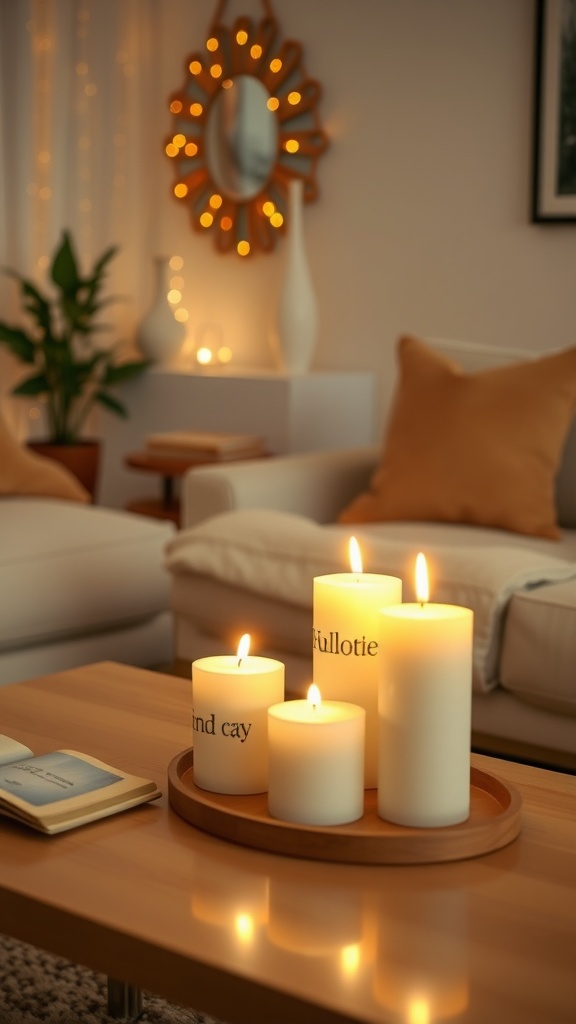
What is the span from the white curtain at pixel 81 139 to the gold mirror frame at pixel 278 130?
175 millimetres

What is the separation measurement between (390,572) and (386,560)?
0.04 meters

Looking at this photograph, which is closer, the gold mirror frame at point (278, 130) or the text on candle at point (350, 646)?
the text on candle at point (350, 646)

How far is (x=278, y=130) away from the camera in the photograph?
4191mm

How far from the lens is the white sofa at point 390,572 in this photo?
1949 millimetres

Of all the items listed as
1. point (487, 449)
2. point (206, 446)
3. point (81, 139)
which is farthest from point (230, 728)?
point (81, 139)

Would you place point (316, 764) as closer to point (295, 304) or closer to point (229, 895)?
point (229, 895)

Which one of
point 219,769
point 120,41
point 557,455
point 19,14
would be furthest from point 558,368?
point 19,14

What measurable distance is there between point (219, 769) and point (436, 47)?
316 centimetres

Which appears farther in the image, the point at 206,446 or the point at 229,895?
the point at 206,446

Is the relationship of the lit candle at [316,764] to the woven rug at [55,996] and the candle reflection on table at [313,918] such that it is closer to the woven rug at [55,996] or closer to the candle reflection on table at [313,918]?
the candle reflection on table at [313,918]

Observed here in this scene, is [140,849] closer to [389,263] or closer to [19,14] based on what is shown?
[389,263]

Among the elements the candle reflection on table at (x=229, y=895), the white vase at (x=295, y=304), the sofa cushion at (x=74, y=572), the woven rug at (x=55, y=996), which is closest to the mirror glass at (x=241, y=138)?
the white vase at (x=295, y=304)

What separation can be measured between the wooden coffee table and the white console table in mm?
2692

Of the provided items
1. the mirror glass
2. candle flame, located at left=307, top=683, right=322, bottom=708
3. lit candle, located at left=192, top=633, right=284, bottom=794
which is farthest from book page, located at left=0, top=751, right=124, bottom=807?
the mirror glass
